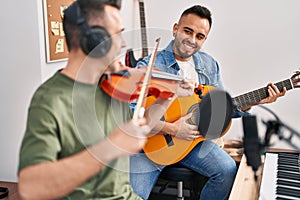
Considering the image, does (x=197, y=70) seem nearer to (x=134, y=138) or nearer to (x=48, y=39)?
(x=48, y=39)

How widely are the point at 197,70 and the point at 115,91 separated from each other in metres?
0.93

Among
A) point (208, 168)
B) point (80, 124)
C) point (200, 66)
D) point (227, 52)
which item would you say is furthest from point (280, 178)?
point (227, 52)

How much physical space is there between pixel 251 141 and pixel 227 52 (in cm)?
187

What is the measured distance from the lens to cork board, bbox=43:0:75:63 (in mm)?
1703

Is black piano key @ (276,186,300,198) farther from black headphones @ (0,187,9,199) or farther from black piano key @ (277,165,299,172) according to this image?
black headphones @ (0,187,9,199)

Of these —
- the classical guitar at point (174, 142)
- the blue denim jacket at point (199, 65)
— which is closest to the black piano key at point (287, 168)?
the classical guitar at point (174, 142)

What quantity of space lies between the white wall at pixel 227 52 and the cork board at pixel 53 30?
0.04 meters

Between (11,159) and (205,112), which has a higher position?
(205,112)

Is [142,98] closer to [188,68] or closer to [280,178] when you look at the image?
[280,178]

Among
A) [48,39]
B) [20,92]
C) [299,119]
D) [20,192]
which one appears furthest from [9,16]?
[299,119]

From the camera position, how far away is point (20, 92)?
5.75ft

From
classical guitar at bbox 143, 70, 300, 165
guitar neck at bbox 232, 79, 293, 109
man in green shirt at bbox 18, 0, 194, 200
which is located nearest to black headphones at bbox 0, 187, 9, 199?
classical guitar at bbox 143, 70, 300, 165

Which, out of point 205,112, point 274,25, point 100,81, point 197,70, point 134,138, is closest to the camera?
point 134,138

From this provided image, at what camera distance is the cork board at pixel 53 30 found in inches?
67.1
